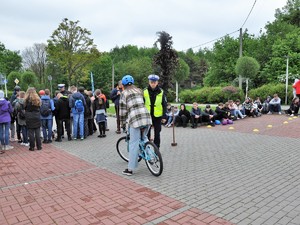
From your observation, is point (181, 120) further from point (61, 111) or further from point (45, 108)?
point (45, 108)

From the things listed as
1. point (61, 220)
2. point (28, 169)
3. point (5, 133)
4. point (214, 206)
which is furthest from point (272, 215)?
point (5, 133)

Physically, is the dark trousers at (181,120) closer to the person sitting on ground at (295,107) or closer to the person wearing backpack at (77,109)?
the person wearing backpack at (77,109)

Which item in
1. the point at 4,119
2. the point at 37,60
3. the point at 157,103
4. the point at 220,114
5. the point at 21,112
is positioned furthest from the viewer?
the point at 37,60

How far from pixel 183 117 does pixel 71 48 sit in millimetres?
29451

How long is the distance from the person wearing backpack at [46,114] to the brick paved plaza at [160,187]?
1.29 metres

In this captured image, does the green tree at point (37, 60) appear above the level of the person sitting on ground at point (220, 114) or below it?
above

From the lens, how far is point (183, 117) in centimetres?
1259

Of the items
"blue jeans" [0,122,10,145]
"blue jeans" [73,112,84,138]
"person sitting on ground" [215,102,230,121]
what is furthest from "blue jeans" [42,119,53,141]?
"person sitting on ground" [215,102,230,121]

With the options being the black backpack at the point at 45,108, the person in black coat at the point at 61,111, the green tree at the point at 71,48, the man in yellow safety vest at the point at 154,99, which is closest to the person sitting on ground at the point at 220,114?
the person in black coat at the point at 61,111

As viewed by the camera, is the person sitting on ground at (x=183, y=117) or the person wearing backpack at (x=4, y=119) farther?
the person sitting on ground at (x=183, y=117)

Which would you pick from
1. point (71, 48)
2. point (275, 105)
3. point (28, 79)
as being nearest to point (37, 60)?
point (28, 79)

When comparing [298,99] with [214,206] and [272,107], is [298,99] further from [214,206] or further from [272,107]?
[214,206]

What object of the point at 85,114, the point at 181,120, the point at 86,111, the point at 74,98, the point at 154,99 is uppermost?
the point at 74,98

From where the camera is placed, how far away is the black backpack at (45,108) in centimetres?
927
